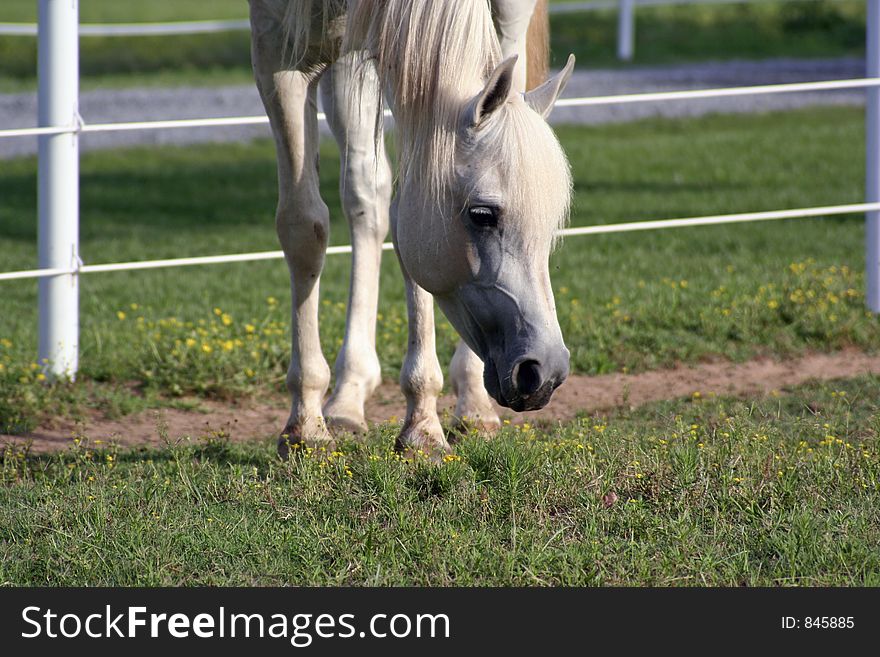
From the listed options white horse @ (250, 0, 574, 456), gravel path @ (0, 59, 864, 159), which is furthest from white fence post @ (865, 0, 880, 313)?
gravel path @ (0, 59, 864, 159)

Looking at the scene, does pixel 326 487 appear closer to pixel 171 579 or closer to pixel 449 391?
pixel 171 579

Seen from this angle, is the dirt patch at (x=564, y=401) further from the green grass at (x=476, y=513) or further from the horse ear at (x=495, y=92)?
the horse ear at (x=495, y=92)

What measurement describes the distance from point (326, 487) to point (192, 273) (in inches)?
183

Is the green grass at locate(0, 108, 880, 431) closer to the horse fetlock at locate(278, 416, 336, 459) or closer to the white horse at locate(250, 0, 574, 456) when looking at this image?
the white horse at locate(250, 0, 574, 456)


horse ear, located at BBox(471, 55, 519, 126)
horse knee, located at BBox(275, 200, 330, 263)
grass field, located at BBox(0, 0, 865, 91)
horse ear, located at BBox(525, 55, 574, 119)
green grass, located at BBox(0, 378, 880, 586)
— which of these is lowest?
green grass, located at BBox(0, 378, 880, 586)

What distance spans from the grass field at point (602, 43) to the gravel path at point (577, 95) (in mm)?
1368

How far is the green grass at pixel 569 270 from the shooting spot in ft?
18.0

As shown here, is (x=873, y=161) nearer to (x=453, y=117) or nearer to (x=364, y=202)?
(x=364, y=202)

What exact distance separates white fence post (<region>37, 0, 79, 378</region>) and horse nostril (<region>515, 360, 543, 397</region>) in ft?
9.25

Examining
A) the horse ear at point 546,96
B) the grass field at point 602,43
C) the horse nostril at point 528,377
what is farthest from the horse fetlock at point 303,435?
the grass field at point 602,43

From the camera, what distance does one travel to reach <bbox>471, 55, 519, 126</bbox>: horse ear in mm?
3105

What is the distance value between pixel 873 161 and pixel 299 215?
357cm

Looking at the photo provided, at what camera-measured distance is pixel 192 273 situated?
26.2 ft
